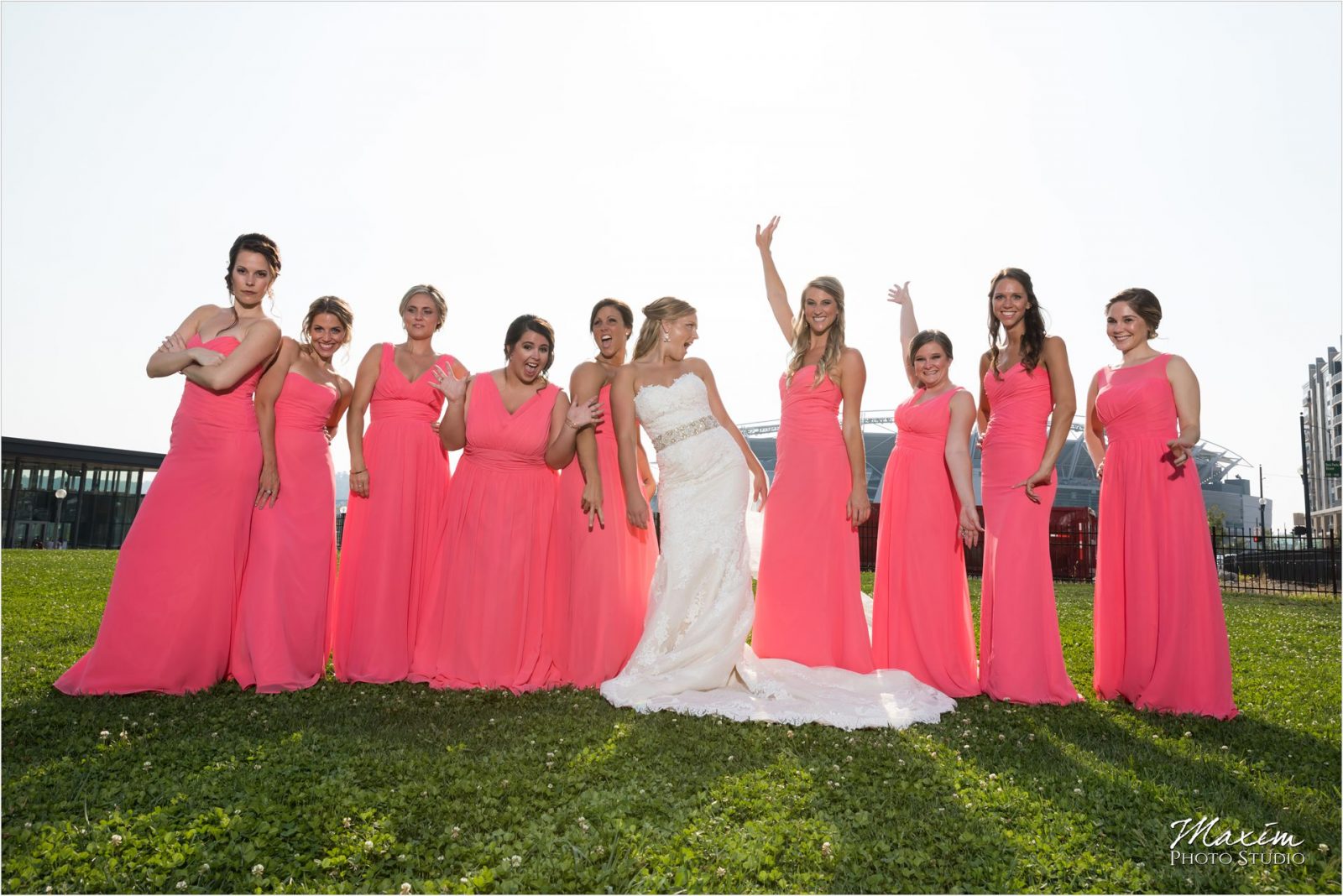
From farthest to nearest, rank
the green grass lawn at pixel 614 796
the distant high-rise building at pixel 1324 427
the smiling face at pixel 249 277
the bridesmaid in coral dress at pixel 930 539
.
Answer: the distant high-rise building at pixel 1324 427 → the bridesmaid in coral dress at pixel 930 539 → the smiling face at pixel 249 277 → the green grass lawn at pixel 614 796

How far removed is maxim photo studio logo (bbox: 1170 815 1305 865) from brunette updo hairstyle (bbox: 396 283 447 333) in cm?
615

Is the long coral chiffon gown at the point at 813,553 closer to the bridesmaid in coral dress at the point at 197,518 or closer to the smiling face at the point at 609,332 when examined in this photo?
the smiling face at the point at 609,332

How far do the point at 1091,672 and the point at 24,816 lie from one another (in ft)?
24.7

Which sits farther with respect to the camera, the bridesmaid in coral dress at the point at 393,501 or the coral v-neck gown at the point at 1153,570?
the bridesmaid in coral dress at the point at 393,501

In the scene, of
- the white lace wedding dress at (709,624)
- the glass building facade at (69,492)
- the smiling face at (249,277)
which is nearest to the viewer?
the white lace wedding dress at (709,624)

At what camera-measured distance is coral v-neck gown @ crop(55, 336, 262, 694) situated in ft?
19.0

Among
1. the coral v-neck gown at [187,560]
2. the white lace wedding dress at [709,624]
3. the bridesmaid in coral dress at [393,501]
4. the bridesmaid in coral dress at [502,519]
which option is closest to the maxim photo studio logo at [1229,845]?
the white lace wedding dress at [709,624]

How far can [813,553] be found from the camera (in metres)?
6.47

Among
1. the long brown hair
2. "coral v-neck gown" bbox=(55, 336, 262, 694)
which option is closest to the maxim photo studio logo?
the long brown hair

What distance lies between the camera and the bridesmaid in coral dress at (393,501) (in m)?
6.50

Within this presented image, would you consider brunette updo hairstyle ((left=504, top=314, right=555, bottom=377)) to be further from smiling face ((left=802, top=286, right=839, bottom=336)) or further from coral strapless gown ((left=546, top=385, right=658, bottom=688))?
smiling face ((left=802, top=286, right=839, bottom=336))

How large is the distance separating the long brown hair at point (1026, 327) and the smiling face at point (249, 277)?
18.6 feet

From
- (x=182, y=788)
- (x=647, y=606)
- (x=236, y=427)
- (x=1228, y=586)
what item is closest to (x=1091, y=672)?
(x=647, y=606)

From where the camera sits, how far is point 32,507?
41.1 metres
